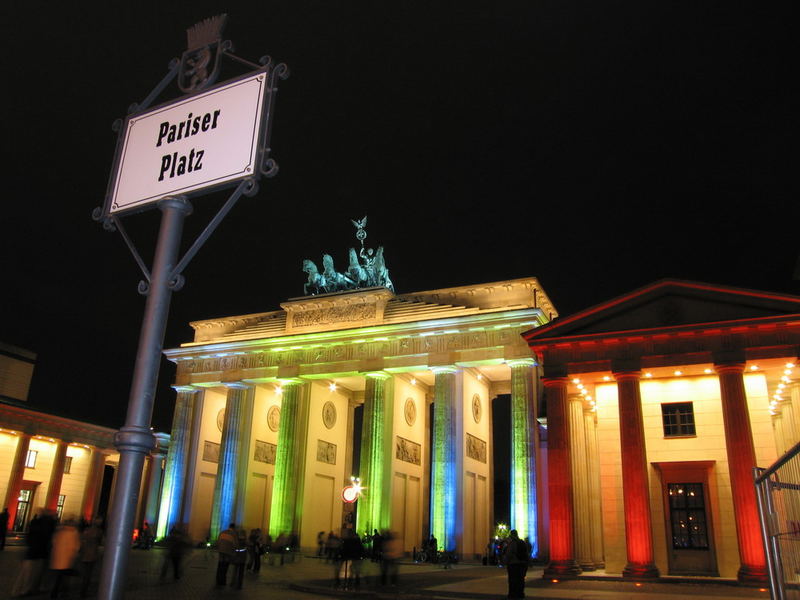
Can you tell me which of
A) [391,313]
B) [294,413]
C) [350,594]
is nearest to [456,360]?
[391,313]

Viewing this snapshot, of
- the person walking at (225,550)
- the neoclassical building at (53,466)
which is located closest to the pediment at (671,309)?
the person walking at (225,550)

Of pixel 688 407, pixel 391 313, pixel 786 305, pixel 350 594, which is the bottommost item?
pixel 350 594

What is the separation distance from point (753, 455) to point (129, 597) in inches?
814

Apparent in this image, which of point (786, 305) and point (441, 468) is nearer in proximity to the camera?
point (786, 305)

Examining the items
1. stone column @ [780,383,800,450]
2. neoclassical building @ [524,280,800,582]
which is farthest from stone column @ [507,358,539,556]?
stone column @ [780,383,800,450]

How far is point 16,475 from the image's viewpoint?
4819 cm

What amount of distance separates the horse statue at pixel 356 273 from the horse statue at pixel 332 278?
37 centimetres

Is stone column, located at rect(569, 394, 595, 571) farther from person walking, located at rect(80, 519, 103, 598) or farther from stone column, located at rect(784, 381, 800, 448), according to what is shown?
person walking, located at rect(80, 519, 103, 598)

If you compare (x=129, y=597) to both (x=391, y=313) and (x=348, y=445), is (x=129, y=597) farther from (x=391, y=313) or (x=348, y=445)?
(x=348, y=445)

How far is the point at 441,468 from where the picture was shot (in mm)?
38875

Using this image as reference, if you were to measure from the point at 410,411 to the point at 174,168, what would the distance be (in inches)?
1632

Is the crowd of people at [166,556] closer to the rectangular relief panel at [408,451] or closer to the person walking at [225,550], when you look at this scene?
the person walking at [225,550]

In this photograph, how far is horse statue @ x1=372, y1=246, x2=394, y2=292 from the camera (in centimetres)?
4603

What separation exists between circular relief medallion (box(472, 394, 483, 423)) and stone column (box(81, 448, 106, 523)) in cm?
3424
